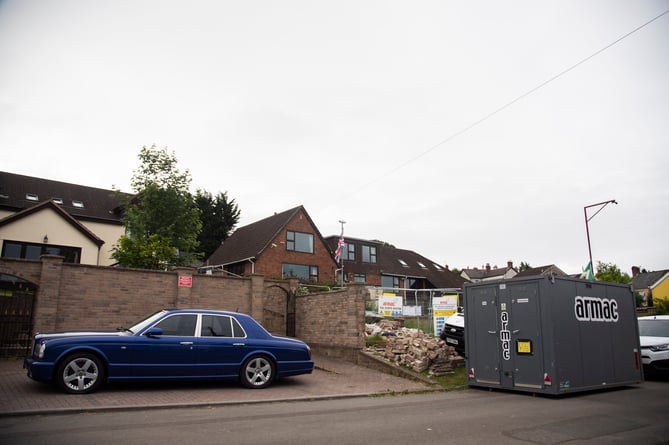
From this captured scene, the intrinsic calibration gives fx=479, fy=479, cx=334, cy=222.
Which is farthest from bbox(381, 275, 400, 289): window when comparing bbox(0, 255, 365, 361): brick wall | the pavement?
the pavement

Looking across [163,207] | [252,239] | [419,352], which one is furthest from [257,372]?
[252,239]

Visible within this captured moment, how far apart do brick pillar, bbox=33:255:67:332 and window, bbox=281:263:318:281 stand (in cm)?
1987

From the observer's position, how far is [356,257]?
4219 cm

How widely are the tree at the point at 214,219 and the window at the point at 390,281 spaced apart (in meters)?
17.7

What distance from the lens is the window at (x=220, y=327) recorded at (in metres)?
10.2

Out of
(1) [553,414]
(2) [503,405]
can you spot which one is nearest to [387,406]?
(2) [503,405]

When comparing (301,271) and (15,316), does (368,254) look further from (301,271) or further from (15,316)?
(15,316)

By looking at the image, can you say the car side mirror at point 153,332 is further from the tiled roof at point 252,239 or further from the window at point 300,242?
the window at point 300,242

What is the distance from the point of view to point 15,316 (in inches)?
523

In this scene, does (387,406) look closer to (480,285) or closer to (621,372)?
(480,285)

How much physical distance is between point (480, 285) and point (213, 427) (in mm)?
7447

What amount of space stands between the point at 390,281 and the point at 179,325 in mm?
35711

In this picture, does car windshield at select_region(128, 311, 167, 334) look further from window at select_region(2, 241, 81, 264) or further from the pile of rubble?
window at select_region(2, 241, 81, 264)

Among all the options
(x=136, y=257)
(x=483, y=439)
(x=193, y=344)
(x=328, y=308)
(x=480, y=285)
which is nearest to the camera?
(x=483, y=439)
